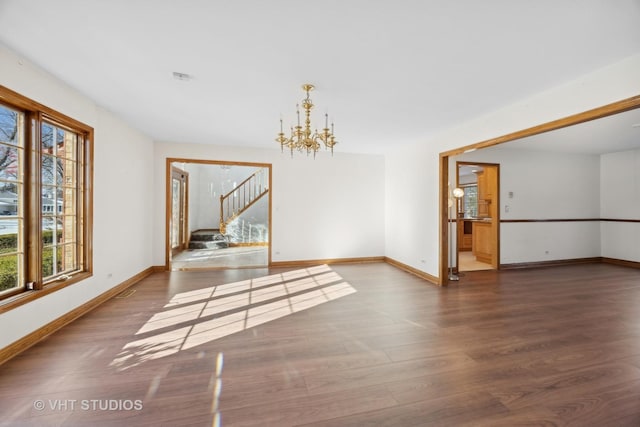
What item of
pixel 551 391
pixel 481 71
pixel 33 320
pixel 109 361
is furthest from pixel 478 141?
pixel 33 320

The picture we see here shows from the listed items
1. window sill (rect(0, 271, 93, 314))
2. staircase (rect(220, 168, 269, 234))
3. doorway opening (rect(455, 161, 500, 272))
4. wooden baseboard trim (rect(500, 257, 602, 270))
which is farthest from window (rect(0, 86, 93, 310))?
wooden baseboard trim (rect(500, 257, 602, 270))

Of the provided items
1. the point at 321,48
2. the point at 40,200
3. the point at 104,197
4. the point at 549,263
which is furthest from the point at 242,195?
the point at 549,263

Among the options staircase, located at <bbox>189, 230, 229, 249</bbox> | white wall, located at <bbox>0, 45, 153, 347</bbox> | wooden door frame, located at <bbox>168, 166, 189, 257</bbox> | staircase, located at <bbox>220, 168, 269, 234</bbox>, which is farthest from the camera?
staircase, located at <bbox>220, 168, 269, 234</bbox>

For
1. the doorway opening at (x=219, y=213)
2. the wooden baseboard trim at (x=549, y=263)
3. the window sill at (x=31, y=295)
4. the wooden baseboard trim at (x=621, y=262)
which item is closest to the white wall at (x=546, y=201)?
the wooden baseboard trim at (x=549, y=263)

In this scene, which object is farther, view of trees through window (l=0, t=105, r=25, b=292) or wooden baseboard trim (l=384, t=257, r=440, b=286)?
wooden baseboard trim (l=384, t=257, r=440, b=286)

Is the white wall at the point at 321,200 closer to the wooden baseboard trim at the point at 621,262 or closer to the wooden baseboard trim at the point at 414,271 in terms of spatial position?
the wooden baseboard trim at the point at 414,271

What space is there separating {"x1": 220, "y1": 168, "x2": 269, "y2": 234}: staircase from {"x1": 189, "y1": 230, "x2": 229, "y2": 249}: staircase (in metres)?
0.67

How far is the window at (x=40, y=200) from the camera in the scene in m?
2.35

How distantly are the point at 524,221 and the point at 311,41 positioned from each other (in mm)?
6106

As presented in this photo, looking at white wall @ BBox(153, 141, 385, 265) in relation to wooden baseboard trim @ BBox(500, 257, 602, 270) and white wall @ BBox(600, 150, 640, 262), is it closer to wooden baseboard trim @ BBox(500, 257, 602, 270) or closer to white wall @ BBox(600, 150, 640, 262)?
wooden baseboard trim @ BBox(500, 257, 602, 270)

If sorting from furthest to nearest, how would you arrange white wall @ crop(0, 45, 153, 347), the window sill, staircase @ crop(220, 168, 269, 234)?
staircase @ crop(220, 168, 269, 234) < white wall @ crop(0, 45, 153, 347) < the window sill

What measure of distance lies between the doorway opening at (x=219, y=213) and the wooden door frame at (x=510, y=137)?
377cm

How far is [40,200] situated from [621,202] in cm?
1018

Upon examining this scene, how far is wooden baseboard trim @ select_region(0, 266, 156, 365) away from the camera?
87.5 inches
